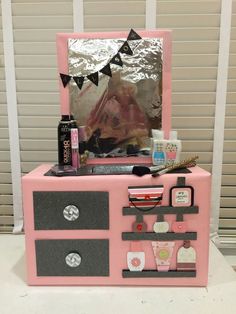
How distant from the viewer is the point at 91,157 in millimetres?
1107

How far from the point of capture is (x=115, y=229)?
927mm

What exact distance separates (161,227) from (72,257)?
0.91 feet

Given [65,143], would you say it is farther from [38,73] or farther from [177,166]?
[38,73]

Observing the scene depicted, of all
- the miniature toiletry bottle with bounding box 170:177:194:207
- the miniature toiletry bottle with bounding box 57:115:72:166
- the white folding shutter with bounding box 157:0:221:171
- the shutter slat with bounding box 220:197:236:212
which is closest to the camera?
the miniature toiletry bottle with bounding box 170:177:194:207

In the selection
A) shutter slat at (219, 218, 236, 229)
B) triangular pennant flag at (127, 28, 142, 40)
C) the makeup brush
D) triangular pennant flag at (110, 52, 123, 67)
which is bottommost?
shutter slat at (219, 218, 236, 229)

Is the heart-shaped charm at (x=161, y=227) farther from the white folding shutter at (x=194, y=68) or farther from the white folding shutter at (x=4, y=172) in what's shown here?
the white folding shutter at (x=4, y=172)

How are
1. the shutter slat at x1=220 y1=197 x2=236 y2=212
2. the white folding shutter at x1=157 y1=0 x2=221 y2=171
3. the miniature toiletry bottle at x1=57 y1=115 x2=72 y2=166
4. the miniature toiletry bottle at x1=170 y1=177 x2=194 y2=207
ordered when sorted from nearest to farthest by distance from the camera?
the miniature toiletry bottle at x1=170 y1=177 x2=194 y2=207
the miniature toiletry bottle at x1=57 y1=115 x2=72 y2=166
the white folding shutter at x1=157 y1=0 x2=221 y2=171
the shutter slat at x1=220 y1=197 x2=236 y2=212

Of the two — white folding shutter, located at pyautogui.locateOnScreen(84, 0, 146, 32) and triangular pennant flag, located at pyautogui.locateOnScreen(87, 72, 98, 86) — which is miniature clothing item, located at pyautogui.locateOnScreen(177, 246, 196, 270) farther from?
white folding shutter, located at pyautogui.locateOnScreen(84, 0, 146, 32)

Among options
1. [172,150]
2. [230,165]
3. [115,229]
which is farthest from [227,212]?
[115,229]

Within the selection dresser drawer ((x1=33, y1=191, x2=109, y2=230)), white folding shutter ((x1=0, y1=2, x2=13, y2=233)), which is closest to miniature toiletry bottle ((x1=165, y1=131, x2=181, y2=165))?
dresser drawer ((x1=33, y1=191, x2=109, y2=230))

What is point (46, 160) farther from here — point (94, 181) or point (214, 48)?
point (214, 48)

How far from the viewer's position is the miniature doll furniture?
91 centimetres

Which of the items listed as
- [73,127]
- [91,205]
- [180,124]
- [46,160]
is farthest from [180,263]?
[46,160]

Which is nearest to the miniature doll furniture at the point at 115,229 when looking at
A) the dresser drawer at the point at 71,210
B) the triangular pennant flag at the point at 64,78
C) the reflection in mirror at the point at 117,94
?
the dresser drawer at the point at 71,210
